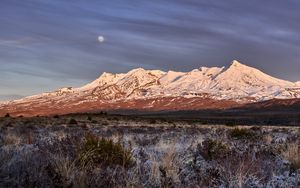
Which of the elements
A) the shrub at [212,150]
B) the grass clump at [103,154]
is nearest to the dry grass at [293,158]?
the shrub at [212,150]

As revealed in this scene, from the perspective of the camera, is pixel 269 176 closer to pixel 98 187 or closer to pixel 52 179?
pixel 98 187

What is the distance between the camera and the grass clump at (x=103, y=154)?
8.69m

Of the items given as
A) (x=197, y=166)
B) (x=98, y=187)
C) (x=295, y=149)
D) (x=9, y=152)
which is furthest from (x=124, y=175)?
(x=295, y=149)

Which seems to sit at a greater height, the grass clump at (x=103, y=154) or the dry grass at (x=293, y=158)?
the grass clump at (x=103, y=154)

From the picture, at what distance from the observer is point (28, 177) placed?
6.71 meters

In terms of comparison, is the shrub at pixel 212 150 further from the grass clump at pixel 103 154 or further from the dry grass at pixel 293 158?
the grass clump at pixel 103 154

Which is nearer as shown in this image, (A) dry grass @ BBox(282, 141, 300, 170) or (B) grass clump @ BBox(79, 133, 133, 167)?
(B) grass clump @ BBox(79, 133, 133, 167)

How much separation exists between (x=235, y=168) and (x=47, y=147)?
3.77 meters

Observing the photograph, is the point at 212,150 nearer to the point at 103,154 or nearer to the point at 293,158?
the point at 293,158

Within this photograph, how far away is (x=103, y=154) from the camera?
9.08 meters

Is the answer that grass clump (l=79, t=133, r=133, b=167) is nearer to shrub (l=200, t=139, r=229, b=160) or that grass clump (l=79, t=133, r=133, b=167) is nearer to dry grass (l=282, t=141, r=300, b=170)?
shrub (l=200, t=139, r=229, b=160)

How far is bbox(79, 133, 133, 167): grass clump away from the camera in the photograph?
8693mm

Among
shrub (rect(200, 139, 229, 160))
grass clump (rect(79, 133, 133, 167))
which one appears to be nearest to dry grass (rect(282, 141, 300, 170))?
shrub (rect(200, 139, 229, 160))

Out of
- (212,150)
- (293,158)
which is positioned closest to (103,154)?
(212,150)
